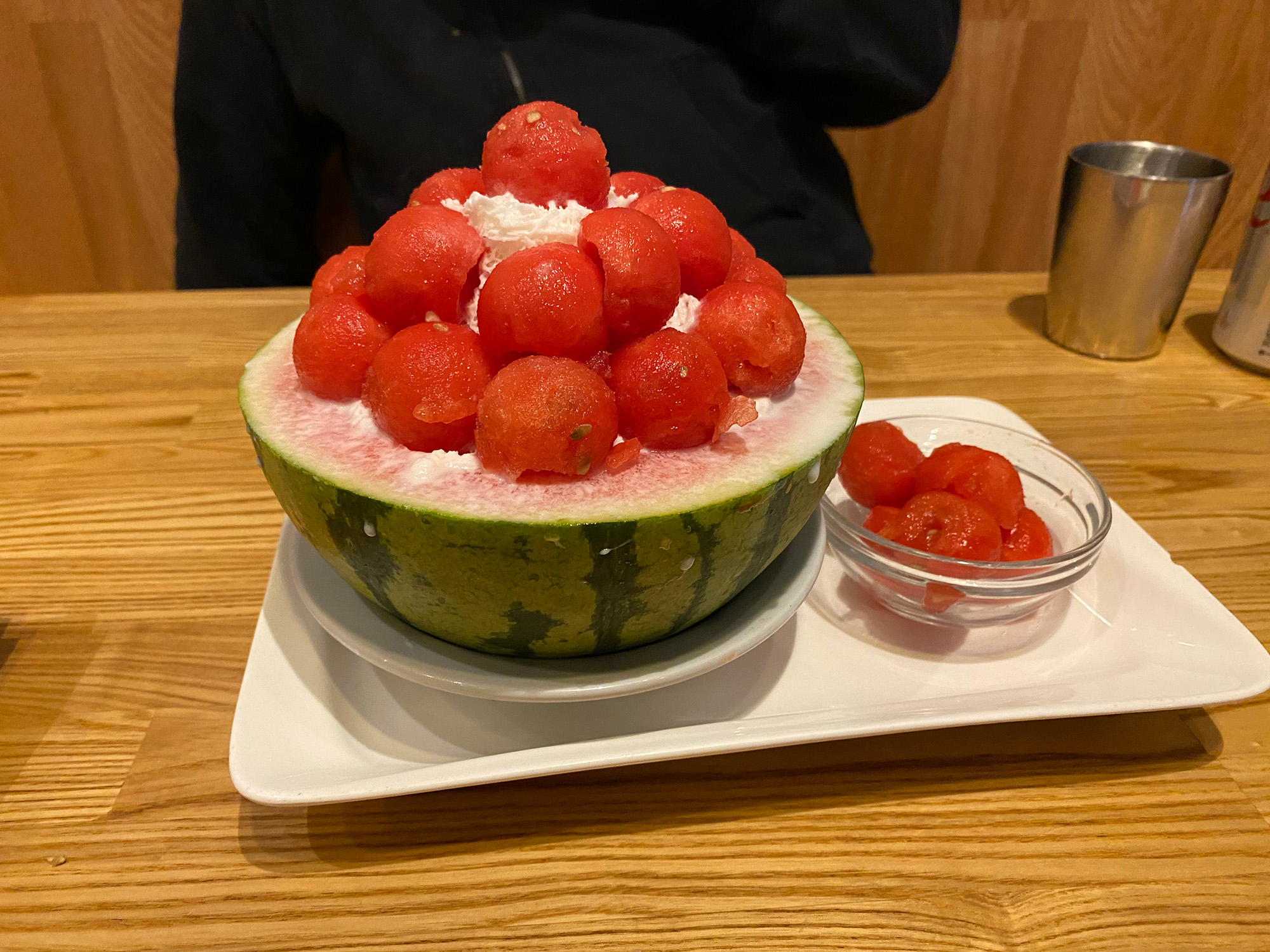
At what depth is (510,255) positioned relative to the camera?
68cm

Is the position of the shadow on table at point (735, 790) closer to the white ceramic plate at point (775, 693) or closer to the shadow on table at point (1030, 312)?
the white ceramic plate at point (775, 693)

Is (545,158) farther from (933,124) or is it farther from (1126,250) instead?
(933,124)

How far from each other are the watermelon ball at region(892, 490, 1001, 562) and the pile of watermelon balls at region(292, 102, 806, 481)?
24 centimetres

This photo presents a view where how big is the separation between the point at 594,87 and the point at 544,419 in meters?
1.31

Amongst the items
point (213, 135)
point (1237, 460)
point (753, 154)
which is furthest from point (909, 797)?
point (213, 135)

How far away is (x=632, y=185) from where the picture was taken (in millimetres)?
786

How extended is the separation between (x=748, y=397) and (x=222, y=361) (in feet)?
3.52

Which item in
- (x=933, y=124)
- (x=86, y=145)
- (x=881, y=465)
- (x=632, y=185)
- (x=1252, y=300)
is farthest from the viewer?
(x=933, y=124)

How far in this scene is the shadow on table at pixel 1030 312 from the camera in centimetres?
159

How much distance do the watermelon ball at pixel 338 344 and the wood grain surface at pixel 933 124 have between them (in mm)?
1641

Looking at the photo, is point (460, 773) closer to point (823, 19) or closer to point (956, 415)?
point (956, 415)

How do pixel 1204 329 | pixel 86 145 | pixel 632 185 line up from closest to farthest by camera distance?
pixel 632 185 → pixel 1204 329 → pixel 86 145

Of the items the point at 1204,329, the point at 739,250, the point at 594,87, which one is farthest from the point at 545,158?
the point at 1204,329

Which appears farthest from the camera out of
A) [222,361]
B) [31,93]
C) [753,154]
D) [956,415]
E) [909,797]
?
[31,93]
